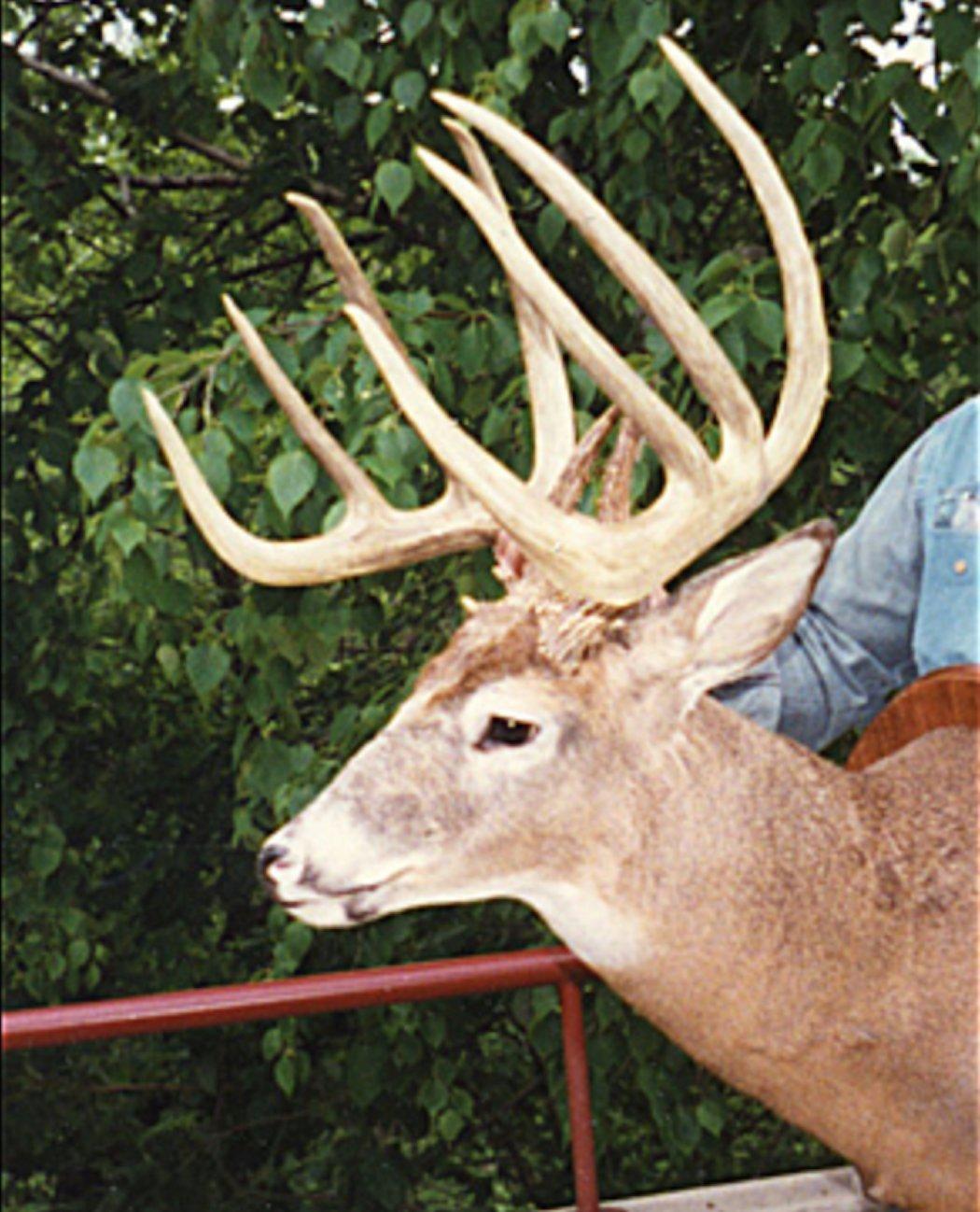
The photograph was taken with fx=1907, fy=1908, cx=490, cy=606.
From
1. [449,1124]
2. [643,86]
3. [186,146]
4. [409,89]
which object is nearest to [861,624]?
[643,86]

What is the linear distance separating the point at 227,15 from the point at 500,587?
520mm

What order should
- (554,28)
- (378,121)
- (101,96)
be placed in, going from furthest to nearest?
(101,96) < (378,121) < (554,28)

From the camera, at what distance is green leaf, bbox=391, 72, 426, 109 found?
148cm

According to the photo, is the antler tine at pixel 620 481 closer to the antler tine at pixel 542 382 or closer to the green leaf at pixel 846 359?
A: the antler tine at pixel 542 382

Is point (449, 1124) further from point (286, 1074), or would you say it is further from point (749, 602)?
point (749, 602)

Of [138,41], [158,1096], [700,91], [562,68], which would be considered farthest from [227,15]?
[158,1096]

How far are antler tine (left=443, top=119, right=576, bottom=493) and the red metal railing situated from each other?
0.24 metres

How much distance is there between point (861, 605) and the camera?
0.96 m

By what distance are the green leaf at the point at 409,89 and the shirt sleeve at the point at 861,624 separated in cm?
65

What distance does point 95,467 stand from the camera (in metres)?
1.36

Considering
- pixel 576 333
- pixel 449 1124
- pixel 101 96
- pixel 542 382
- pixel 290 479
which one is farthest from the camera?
pixel 101 96

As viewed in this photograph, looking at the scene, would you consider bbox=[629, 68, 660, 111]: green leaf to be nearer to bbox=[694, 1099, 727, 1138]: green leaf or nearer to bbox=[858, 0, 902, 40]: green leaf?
bbox=[858, 0, 902, 40]: green leaf

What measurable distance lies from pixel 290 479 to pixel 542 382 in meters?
0.33

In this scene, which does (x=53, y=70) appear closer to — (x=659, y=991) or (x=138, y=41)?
(x=138, y=41)
